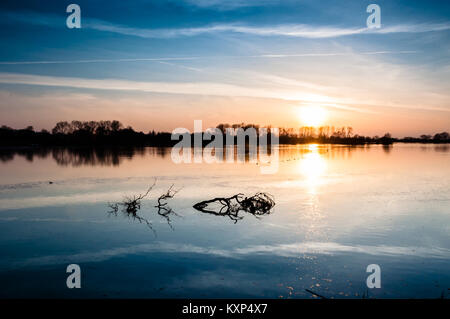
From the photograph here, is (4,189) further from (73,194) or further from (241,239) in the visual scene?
(241,239)

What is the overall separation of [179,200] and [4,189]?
15069mm

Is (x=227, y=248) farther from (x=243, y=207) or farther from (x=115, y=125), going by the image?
(x=115, y=125)

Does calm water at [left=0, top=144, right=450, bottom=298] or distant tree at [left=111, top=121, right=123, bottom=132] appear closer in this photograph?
calm water at [left=0, top=144, right=450, bottom=298]

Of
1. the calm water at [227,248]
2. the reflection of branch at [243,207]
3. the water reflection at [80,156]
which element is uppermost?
the water reflection at [80,156]

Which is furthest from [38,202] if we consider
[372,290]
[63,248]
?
[372,290]

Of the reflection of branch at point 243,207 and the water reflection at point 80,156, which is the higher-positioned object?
the water reflection at point 80,156

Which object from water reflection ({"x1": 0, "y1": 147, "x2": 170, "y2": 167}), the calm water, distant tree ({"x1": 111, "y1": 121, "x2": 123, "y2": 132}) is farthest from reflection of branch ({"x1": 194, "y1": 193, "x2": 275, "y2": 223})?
distant tree ({"x1": 111, "y1": 121, "x2": 123, "y2": 132})

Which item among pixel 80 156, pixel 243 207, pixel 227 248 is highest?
pixel 80 156

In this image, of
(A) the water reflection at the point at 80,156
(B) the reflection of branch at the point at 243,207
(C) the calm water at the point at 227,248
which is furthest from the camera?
(A) the water reflection at the point at 80,156

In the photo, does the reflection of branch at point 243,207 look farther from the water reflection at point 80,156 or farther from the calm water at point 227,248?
the water reflection at point 80,156

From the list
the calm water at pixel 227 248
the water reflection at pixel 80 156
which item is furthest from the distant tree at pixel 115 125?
the calm water at pixel 227 248

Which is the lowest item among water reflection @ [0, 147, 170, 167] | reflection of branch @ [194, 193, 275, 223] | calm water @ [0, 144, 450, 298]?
calm water @ [0, 144, 450, 298]

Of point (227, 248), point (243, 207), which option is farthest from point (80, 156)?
point (227, 248)

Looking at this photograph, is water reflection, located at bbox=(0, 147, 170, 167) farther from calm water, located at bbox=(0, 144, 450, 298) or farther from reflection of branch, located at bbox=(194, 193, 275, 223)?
reflection of branch, located at bbox=(194, 193, 275, 223)
